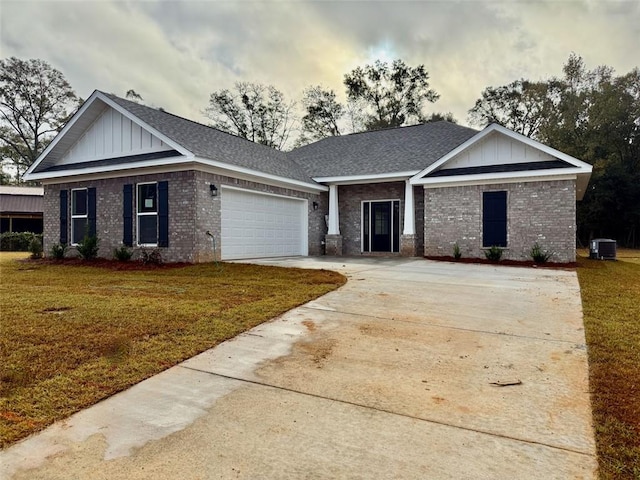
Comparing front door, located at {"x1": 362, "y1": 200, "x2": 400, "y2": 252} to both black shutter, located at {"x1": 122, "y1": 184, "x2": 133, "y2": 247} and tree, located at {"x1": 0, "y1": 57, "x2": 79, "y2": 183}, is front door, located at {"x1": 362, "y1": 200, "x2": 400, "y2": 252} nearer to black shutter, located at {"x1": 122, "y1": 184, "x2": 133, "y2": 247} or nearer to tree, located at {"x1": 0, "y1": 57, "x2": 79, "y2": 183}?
black shutter, located at {"x1": 122, "y1": 184, "x2": 133, "y2": 247}

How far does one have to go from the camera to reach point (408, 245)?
49.0 feet

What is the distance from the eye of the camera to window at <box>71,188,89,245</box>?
537 inches

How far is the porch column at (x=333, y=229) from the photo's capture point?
53.5 ft

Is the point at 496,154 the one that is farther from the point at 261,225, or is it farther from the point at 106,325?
the point at 106,325

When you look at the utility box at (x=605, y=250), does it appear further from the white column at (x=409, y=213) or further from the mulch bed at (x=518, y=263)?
the white column at (x=409, y=213)

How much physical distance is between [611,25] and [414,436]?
14544 mm

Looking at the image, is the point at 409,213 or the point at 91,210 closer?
the point at 91,210

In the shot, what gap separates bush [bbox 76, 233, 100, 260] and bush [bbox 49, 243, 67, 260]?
2.77 feet

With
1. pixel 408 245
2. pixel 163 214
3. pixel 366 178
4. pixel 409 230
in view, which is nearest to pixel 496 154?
pixel 409 230

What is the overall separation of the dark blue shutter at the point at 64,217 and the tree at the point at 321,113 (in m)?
24.0

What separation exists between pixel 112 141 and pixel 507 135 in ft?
40.5

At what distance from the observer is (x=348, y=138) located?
20.5 meters

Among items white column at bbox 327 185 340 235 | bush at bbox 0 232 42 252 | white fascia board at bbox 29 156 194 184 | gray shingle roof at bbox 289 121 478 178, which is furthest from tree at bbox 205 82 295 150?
white fascia board at bbox 29 156 194 184

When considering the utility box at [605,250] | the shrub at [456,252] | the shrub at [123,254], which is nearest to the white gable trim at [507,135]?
the shrub at [456,252]
